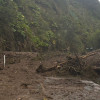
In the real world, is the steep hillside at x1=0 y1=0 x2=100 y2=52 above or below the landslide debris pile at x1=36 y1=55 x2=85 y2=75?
above

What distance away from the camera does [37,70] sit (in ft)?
32.1

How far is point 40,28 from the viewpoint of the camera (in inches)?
850

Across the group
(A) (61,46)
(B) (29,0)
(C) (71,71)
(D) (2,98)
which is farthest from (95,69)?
(B) (29,0)

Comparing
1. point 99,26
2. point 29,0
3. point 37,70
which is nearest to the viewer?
point 37,70

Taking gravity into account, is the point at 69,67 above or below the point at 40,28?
below

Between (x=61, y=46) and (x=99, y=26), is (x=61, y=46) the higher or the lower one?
the lower one

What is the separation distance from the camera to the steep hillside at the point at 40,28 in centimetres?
1417

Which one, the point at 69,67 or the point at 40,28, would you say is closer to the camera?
the point at 69,67

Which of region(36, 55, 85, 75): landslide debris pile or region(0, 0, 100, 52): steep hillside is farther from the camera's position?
region(0, 0, 100, 52): steep hillside

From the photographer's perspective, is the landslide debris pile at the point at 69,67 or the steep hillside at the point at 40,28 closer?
the landslide debris pile at the point at 69,67

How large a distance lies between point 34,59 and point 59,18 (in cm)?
1707

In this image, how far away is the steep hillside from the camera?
1417 centimetres

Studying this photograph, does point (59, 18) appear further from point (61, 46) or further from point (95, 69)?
point (95, 69)

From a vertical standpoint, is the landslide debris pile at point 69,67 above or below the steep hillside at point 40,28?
below
